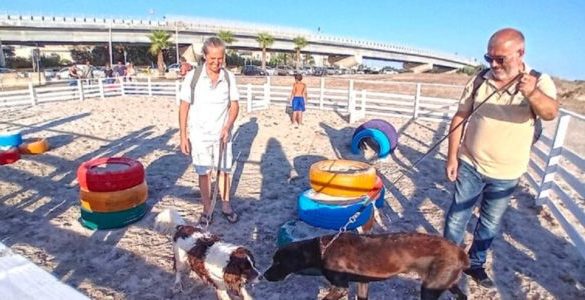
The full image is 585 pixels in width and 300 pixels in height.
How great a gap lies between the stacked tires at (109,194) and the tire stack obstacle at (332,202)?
190 cm

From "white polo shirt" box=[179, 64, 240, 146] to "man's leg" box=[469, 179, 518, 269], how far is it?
2.77 meters

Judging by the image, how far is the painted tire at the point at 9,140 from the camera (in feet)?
23.6

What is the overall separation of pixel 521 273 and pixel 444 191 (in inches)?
97.1

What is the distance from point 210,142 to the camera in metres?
4.21

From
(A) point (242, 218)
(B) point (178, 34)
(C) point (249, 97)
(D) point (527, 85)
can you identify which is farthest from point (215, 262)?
(B) point (178, 34)

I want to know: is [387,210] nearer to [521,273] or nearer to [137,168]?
[521,273]

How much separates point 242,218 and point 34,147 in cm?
576

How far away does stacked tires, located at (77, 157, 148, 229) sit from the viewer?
13.9ft

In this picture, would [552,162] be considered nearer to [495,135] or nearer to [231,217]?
[495,135]

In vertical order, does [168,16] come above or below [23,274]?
above

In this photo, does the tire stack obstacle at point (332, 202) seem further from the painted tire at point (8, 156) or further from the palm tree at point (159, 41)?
the palm tree at point (159, 41)

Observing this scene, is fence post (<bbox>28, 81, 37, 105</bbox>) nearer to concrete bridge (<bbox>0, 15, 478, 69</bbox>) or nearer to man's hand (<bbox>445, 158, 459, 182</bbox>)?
man's hand (<bbox>445, 158, 459, 182</bbox>)

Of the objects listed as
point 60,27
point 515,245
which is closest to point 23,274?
point 515,245

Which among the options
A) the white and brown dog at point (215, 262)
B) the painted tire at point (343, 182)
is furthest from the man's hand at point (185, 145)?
the painted tire at point (343, 182)
